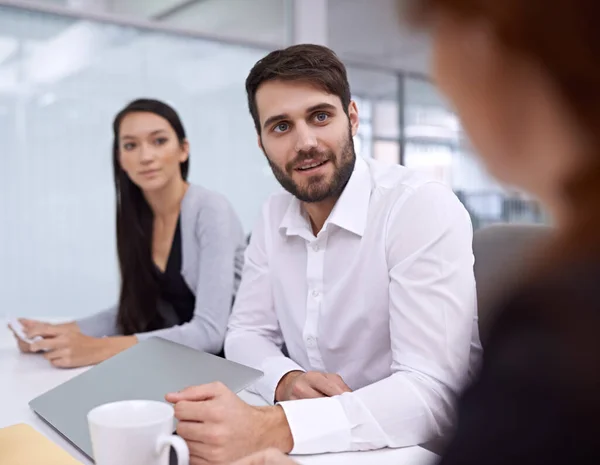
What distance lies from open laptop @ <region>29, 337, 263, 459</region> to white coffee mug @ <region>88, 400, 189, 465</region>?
185mm

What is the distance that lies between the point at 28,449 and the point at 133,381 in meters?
0.19

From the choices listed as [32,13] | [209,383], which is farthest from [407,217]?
[32,13]

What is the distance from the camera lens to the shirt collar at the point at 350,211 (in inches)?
50.1

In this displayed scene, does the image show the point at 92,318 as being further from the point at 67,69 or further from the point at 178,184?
the point at 67,69

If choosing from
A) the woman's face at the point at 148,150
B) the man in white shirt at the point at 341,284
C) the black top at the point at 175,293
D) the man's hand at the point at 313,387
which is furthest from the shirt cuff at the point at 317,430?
the woman's face at the point at 148,150

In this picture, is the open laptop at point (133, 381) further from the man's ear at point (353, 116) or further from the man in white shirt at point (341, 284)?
the man's ear at point (353, 116)

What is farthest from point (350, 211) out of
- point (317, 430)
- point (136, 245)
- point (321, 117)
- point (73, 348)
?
point (136, 245)

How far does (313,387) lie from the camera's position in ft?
3.34

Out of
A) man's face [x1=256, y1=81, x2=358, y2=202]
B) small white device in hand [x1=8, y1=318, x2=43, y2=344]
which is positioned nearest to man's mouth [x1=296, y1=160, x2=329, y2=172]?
man's face [x1=256, y1=81, x2=358, y2=202]

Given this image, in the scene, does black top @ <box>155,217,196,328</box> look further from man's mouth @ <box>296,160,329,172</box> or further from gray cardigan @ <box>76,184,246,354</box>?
man's mouth @ <box>296,160,329,172</box>

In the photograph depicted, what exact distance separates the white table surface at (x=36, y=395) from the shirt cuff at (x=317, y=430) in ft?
0.04

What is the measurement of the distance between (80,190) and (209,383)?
2135 millimetres

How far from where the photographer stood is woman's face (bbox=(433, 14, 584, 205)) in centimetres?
31

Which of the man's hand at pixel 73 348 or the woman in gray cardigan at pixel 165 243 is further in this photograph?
the woman in gray cardigan at pixel 165 243
